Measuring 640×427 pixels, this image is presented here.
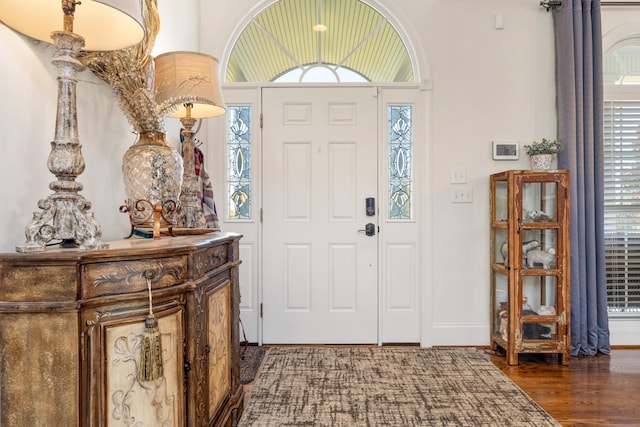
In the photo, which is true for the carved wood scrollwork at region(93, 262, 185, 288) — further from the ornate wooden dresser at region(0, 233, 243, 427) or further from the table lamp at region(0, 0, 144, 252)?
the table lamp at region(0, 0, 144, 252)

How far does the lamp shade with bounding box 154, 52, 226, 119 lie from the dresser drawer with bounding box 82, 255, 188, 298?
83cm

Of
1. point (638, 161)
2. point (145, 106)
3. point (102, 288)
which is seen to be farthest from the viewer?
point (638, 161)

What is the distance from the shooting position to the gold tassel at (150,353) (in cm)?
117

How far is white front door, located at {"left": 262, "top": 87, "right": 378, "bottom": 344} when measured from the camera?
3334 millimetres

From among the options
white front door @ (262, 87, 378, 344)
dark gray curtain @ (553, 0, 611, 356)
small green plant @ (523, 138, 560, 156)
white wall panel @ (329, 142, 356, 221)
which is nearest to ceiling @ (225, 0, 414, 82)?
white front door @ (262, 87, 378, 344)

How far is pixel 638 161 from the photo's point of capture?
11.1 feet

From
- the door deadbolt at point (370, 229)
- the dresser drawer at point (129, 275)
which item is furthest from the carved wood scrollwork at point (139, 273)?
the door deadbolt at point (370, 229)

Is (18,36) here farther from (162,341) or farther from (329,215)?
(329,215)

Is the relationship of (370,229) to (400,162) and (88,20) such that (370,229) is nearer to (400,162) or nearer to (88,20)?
(400,162)

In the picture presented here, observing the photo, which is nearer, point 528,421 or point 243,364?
point 528,421

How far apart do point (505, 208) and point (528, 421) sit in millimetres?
1669

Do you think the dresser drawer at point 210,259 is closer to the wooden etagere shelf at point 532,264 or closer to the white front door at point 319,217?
the white front door at point 319,217

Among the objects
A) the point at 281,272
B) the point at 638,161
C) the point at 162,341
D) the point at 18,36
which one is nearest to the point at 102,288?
the point at 162,341

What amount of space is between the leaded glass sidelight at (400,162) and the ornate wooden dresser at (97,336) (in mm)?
2181
